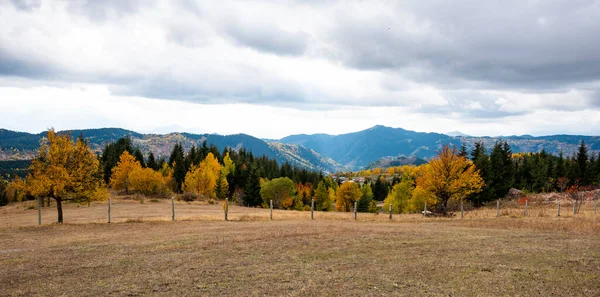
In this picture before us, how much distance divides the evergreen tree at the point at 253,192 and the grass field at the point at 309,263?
235ft

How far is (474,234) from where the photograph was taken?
81.6 feet

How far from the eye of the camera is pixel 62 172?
113 feet

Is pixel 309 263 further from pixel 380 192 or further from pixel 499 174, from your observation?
pixel 380 192

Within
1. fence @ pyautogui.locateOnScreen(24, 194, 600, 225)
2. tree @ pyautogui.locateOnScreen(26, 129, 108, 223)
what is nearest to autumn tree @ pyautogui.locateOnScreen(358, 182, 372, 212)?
fence @ pyautogui.locateOnScreen(24, 194, 600, 225)

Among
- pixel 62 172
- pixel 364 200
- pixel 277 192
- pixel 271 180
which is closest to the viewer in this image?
pixel 62 172

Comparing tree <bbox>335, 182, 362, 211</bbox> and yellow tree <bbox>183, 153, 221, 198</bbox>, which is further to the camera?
tree <bbox>335, 182, 362, 211</bbox>

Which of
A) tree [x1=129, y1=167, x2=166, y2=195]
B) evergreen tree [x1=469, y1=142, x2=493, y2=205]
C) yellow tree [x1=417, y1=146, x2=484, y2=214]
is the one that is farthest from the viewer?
tree [x1=129, y1=167, x2=166, y2=195]

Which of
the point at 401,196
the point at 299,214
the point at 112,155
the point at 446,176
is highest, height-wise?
the point at 112,155

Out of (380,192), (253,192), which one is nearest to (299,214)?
(253,192)

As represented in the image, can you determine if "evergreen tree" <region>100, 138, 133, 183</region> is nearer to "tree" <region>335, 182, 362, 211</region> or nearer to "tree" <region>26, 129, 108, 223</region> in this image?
"tree" <region>335, 182, 362, 211</region>

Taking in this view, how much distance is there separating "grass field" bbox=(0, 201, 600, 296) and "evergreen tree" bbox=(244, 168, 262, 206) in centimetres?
7175

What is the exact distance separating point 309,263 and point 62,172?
28.8 meters

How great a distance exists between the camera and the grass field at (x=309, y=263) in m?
12.8

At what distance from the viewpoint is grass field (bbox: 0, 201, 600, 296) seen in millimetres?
12781
